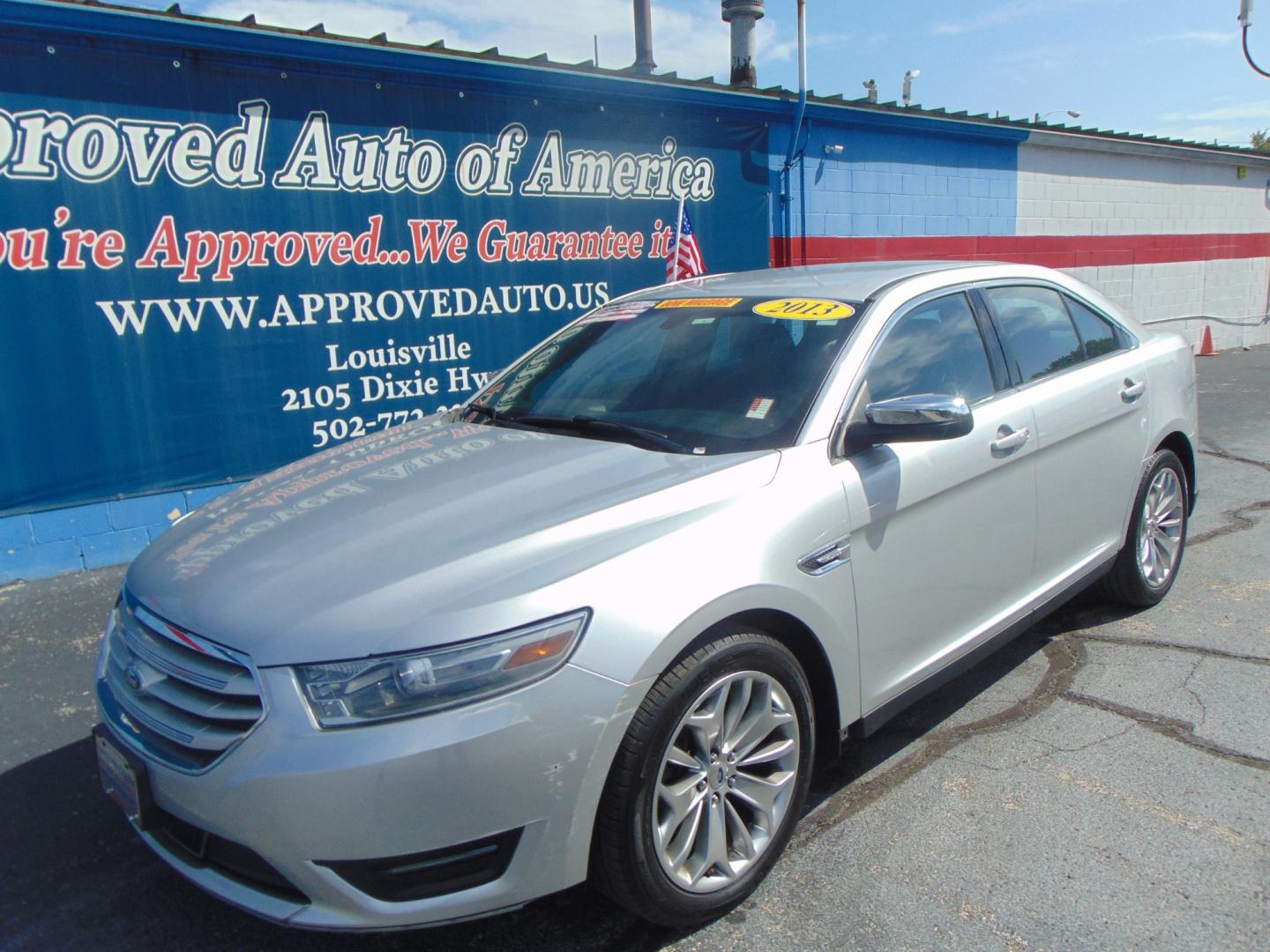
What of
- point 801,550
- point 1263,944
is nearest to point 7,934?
point 801,550

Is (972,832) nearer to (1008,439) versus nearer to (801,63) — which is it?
(1008,439)

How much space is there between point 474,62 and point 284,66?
134cm

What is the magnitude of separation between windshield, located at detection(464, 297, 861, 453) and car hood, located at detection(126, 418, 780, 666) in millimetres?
193

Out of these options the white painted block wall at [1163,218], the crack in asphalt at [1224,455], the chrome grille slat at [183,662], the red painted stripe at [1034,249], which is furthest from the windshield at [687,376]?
the white painted block wall at [1163,218]

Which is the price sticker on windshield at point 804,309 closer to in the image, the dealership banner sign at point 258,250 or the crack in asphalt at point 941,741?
the crack in asphalt at point 941,741

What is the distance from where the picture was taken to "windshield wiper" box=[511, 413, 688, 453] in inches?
117

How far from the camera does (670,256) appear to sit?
28.1 ft

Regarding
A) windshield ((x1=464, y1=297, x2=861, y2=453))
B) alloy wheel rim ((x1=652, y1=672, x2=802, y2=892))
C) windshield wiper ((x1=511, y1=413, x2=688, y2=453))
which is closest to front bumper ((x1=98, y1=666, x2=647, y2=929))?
alloy wheel rim ((x1=652, y1=672, x2=802, y2=892))

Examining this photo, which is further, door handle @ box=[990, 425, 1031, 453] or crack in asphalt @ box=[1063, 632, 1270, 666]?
crack in asphalt @ box=[1063, 632, 1270, 666]

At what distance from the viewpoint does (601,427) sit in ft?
10.5

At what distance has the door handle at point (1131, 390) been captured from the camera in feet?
13.7

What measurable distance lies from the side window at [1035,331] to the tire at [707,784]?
73.0 inches

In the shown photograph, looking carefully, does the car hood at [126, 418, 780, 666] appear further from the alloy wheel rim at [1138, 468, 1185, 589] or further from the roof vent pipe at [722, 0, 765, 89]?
the roof vent pipe at [722, 0, 765, 89]

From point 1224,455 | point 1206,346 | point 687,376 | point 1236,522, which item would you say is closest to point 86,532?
Result: point 687,376
